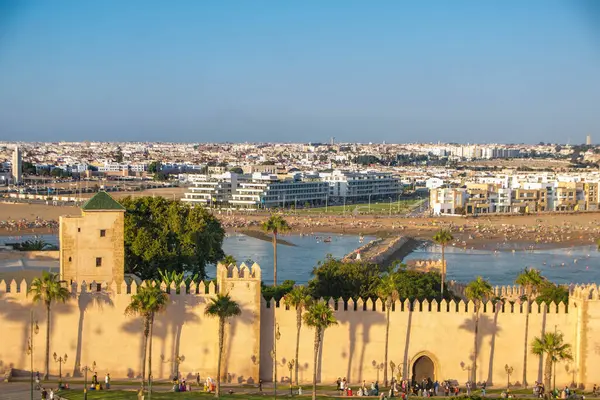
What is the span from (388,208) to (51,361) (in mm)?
115925

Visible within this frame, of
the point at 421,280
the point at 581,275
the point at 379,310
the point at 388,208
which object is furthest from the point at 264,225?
the point at 388,208

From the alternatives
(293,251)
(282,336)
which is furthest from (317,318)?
(293,251)

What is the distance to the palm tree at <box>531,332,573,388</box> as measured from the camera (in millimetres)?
24219

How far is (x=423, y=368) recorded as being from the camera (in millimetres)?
26828

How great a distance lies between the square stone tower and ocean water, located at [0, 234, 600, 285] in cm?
3275

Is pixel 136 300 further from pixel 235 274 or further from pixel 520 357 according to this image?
pixel 520 357

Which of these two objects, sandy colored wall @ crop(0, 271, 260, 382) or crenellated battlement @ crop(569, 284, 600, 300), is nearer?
sandy colored wall @ crop(0, 271, 260, 382)

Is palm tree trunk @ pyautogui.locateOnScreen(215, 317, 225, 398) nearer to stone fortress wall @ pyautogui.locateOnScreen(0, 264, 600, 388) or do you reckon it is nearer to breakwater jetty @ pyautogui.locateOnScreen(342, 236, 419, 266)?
stone fortress wall @ pyautogui.locateOnScreen(0, 264, 600, 388)

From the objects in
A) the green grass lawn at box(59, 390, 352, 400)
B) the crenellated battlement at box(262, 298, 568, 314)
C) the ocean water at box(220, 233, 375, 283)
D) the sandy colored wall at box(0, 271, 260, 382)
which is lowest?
the ocean water at box(220, 233, 375, 283)

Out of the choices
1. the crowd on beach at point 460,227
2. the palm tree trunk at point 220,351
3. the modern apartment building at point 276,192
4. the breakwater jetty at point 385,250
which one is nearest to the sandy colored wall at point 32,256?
the palm tree trunk at point 220,351

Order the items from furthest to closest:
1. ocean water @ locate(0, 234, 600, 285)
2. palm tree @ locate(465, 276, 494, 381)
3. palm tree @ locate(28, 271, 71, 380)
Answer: ocean water @ locate(0, 234, 600, 285)
palm tree @ locate(465, 276, 494, 381)
palm tree @ locate(28, 271, 71, 380)

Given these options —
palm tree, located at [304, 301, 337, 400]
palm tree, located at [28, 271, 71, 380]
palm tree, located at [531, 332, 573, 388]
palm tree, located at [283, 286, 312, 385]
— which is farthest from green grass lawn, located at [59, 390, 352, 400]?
palm tree, located at [531, 332, 573, 388]

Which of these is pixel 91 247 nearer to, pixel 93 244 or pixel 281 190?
pixel 93 244

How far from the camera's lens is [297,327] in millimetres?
25625
